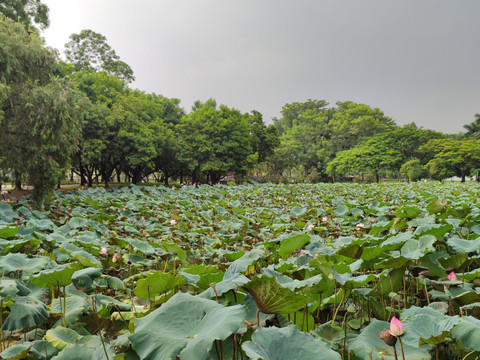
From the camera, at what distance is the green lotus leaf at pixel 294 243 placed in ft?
6.61

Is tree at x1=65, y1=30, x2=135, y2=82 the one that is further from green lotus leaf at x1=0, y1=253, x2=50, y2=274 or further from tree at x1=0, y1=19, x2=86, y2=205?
green lotus leaf at x1=0, y1=253, x2=50, y2=274

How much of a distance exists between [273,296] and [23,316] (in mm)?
1117

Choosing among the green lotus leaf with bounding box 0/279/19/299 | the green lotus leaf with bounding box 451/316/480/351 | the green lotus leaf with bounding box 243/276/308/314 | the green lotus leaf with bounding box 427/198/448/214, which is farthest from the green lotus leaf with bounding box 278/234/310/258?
the green lotus leaf with bounding box 0/279/19/299

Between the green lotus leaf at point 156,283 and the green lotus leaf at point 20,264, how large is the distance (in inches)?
32.9

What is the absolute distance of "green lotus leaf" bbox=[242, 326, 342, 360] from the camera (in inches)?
29.2

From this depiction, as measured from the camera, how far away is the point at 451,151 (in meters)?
27.4

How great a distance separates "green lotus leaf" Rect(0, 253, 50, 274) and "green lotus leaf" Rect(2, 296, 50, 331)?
52 centimetres

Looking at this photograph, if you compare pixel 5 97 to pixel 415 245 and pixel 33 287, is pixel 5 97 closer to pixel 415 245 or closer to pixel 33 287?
pixel 33 287

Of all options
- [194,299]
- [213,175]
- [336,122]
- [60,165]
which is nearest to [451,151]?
[336,122]

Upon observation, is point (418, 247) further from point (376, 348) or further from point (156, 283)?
point (156, 283)

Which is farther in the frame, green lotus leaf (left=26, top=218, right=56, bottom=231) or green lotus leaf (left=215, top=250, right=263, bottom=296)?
green lotus leaf (left=26, top=218, right=56, bottom=231)

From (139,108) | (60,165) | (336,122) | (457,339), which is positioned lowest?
(457,339)

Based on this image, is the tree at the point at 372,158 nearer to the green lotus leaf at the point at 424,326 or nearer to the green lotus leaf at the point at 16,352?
the green lotus leaf at the point at 424,326

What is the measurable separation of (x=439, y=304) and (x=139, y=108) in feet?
68.8
